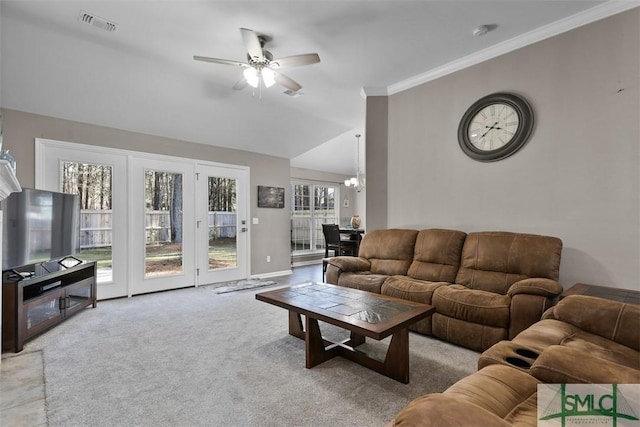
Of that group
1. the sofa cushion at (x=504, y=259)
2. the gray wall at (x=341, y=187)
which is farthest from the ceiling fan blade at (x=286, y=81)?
the gray wall at (x=341, y=187)

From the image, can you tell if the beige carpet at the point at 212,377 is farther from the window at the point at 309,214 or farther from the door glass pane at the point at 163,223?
the window at the point at 309,214

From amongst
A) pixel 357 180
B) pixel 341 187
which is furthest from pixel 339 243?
pixel 341 187

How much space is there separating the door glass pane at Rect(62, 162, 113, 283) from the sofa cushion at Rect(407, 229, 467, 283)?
3952mm

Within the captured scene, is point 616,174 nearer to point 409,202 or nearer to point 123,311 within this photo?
point 409,202

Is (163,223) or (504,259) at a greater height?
(163,223)

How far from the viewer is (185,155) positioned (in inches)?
190

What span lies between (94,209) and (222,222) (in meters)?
1.81

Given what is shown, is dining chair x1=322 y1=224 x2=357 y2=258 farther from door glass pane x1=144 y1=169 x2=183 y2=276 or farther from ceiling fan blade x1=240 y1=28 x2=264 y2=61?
ceiling fan blade x1=240 y1=28 x2=264 y2=61

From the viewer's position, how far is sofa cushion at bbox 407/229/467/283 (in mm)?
3131

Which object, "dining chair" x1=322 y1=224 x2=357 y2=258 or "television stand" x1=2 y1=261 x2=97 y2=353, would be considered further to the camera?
"dining chair" x1=322 y1=224 x2=357 y2=258

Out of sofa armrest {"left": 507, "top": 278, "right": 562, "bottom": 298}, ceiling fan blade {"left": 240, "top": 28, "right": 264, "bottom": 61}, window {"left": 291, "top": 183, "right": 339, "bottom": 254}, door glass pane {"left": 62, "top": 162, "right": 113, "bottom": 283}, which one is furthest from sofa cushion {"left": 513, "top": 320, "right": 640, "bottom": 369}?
window {"left": 291, "top": 183, "right": 339, "bottom": 254}

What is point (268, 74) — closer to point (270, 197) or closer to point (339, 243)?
point (270, 197)

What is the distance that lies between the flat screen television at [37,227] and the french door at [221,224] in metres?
1.72

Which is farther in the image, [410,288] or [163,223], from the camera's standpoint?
[163,223]
